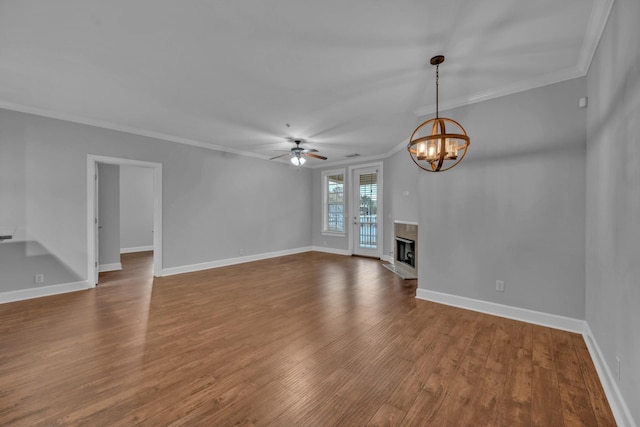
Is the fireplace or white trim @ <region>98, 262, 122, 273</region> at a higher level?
the fireplace

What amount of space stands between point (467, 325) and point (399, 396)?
5.15ft

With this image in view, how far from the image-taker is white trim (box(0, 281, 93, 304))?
3.63 metres

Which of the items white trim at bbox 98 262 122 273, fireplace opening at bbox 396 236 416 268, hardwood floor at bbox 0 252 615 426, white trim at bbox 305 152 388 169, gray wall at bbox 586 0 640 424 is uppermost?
white trim at bbox 305 152 388 169

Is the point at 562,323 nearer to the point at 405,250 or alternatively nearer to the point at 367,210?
the point at 405,250

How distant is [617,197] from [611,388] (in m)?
1.28

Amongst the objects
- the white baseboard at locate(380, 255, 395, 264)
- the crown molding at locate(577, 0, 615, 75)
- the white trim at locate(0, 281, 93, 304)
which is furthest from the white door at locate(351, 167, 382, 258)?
the white trim at locate(0, 281, 93, 304)

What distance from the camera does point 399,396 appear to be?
71.2 inches

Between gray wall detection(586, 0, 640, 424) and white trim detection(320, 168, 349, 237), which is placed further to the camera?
white trim detection(320, 168, 349, 237)

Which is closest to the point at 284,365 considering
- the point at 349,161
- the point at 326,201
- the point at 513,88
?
the point at 513,88

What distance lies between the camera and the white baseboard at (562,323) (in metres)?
1.62

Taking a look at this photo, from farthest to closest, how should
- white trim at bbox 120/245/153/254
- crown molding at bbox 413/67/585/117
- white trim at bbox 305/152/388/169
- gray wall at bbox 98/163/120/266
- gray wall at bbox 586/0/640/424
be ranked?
white trim at bbox 120/245/153/254, white trim at bbox 305/152/388/169, gray wall at bbox 98/163/120/266, crown molding at bbox 413/67/585/117, gray wall at bbox 586/0/640/424

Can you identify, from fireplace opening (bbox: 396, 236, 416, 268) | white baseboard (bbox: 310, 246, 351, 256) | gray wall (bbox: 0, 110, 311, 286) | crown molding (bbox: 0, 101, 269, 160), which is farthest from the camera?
white baseboard (bbox: 310, 246, 351, 256)

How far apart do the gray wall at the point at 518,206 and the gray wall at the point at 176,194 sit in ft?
14.4

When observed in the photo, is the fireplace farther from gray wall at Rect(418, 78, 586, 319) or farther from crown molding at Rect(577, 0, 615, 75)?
crown molding at Rect(577, 0, 615, 75)
